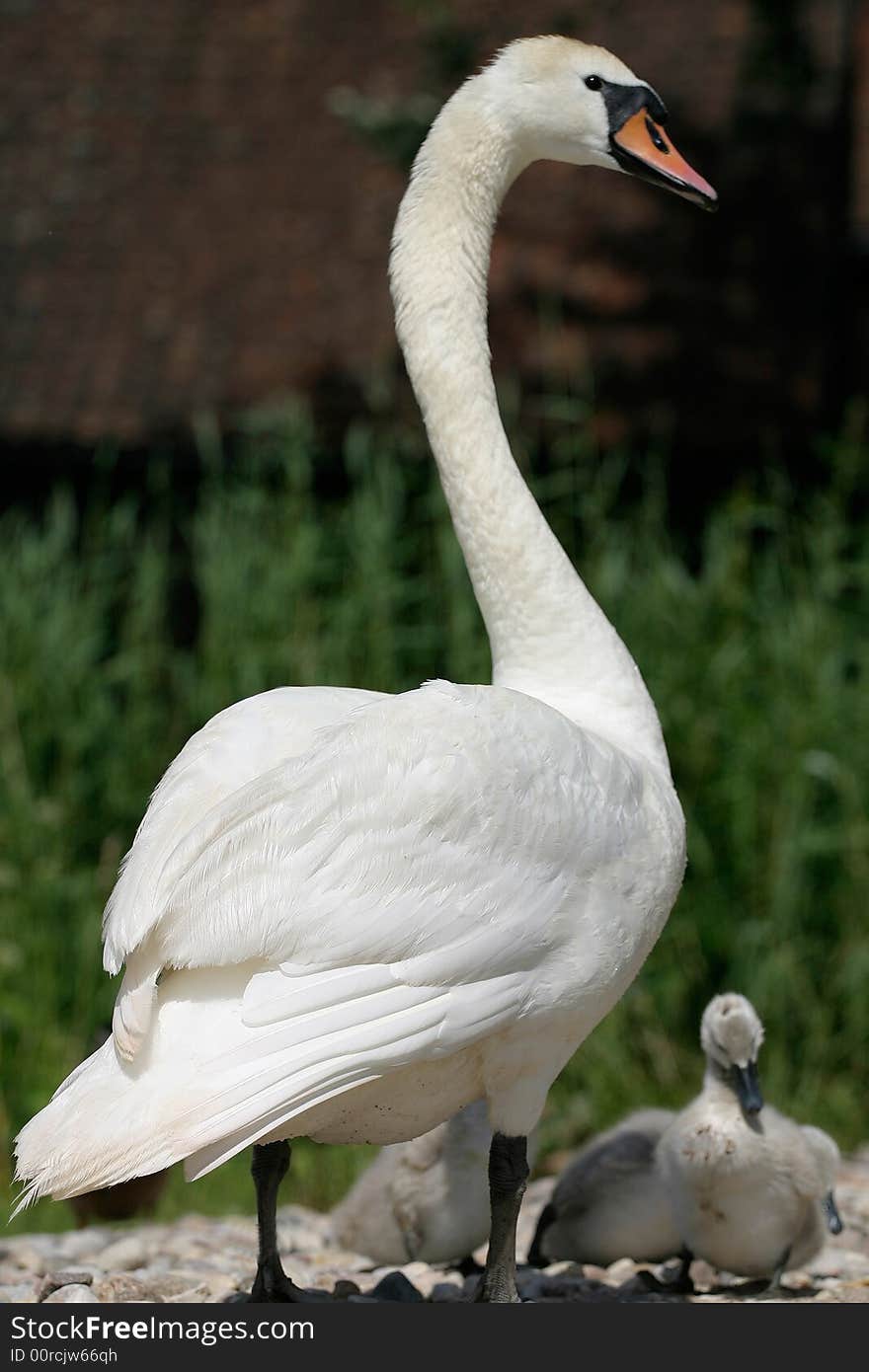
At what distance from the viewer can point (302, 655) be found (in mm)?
7816

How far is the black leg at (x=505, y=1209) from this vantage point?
12.7 feet

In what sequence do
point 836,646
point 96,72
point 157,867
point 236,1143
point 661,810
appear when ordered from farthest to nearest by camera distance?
1. point 96,72
2. point 836,646
3. point 661,810
4. point 157,867
5. point 236,1143

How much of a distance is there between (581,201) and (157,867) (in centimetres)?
1006

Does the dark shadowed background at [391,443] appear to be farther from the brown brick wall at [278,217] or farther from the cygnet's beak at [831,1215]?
the cygnet's beak at [831,1215]

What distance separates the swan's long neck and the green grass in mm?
3087

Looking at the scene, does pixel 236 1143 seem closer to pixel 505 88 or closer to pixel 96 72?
pixel 505 88

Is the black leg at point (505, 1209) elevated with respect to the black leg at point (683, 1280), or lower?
elevated

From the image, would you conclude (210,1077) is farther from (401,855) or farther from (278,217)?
(278,217)

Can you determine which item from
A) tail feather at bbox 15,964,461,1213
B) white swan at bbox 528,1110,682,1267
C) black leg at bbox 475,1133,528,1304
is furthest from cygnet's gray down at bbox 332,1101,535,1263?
tail feather at bbox 15,964,461,1213

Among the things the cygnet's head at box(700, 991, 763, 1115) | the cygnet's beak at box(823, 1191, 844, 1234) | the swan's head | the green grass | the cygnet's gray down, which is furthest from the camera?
the green grass

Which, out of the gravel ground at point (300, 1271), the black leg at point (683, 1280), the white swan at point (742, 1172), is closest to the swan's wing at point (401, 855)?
the gravel ground at point (300, 1271)

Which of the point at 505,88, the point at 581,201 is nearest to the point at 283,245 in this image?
the point at 581,201

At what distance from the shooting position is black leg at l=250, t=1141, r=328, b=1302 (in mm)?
4109

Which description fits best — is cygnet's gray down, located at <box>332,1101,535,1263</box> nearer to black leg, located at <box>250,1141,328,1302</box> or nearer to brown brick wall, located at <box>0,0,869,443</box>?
black leg, located at <box>250,1141,328,1302</box>
